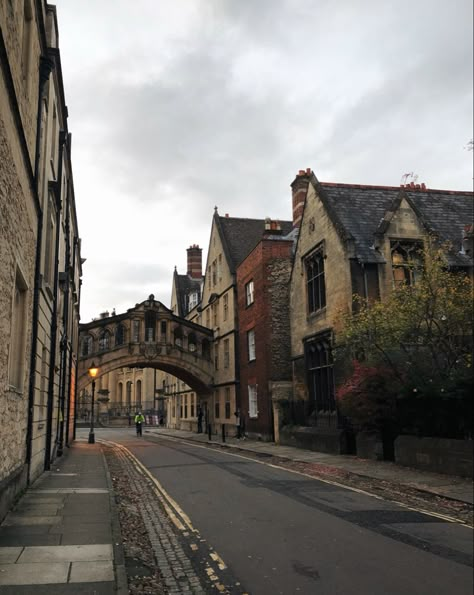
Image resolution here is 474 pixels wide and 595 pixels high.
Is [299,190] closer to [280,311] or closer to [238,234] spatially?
[280,311]

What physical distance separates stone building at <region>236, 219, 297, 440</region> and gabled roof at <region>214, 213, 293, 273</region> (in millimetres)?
5192

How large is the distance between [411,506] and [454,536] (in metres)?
2.36

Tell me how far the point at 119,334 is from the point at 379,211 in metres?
20.1

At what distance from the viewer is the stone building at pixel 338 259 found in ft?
68.4

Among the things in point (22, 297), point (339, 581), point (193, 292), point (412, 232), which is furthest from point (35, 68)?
point (193, 292)

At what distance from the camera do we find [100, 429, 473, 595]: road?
229 inches

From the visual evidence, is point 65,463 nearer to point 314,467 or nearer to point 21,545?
point 314,467

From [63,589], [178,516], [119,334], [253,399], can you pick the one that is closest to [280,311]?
[253,399]

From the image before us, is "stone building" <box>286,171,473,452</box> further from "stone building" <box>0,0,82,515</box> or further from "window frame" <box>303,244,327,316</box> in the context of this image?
"stone building" <box>0,0,82,515</box>

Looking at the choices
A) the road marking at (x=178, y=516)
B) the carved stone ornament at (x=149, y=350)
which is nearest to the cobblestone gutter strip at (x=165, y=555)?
the road marking at (x=178, y=516)

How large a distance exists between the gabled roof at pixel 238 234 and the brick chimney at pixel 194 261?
15547mm

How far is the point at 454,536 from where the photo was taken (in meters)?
7.84

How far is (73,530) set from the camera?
794 centimetres

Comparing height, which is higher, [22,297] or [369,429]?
[22,297]
